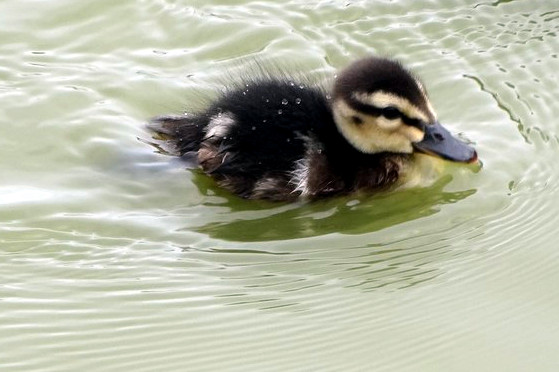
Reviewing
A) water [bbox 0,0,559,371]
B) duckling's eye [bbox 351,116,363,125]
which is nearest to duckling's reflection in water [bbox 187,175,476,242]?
water [bbox 0,0,559,371]

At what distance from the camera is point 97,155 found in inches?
178

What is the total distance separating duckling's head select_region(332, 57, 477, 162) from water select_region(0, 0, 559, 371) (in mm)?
186

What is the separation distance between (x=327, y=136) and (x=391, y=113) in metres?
0.24

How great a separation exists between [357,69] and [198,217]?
779mm

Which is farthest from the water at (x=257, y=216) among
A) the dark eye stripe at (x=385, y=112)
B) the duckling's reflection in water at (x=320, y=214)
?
the dark eye stripe at (x=385, y=112)

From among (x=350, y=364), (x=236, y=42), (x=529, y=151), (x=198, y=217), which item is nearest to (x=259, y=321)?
(x=350, y=364)

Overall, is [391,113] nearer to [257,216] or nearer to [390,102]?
[390,102]

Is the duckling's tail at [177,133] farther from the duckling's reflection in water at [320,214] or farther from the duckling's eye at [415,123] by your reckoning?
the duckling's eye at [415,123]

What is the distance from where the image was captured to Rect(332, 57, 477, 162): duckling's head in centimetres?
412

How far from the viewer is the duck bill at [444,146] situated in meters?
4.14

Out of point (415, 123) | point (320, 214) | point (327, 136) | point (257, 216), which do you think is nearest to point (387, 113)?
point (415, 123)

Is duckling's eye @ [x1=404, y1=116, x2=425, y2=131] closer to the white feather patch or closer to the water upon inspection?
the water

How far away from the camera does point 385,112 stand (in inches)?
164

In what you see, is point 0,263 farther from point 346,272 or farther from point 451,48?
point 451,48
